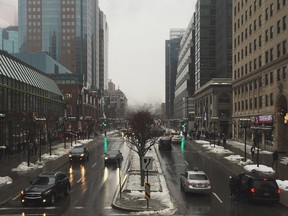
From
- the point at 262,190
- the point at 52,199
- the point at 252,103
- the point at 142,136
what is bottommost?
the point at 52,199

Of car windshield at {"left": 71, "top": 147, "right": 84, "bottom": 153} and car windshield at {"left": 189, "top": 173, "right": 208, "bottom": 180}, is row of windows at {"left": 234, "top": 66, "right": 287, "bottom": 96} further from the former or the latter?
car windshield at {"left": 189, "top": 173, "right": 208, "bottom": 180}

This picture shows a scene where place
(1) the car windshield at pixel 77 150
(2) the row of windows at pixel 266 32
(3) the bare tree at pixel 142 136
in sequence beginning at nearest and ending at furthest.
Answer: (3) the bare tree at pixel 142 136 → (1) the car windshield at pixel 77 150 → (2) the row of windows at pixel 266 32

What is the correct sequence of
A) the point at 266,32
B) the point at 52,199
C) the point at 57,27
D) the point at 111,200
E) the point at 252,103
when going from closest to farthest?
the point at 52,199 → the point at 111,200 → the point at 266,32 → the point at 252,103 → the point at 57,27

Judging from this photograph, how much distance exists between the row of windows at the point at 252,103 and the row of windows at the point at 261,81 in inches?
74.3

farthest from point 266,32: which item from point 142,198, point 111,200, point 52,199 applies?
point 52,199

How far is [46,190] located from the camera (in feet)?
72.3

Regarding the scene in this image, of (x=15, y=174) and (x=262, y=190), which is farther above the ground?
(x=262, y=190)

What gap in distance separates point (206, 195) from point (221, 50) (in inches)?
3869

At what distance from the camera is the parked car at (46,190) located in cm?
2156

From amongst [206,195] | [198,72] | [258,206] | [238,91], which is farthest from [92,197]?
[198,72]

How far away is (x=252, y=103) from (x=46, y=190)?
52.6 metres

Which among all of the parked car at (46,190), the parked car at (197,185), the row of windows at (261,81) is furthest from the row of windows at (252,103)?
the parked car at (46,190)

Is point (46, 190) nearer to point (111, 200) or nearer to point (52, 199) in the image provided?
point (52, 199)

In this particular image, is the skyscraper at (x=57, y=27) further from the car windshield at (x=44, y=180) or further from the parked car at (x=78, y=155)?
the car windshield at (x=44, y=180)
